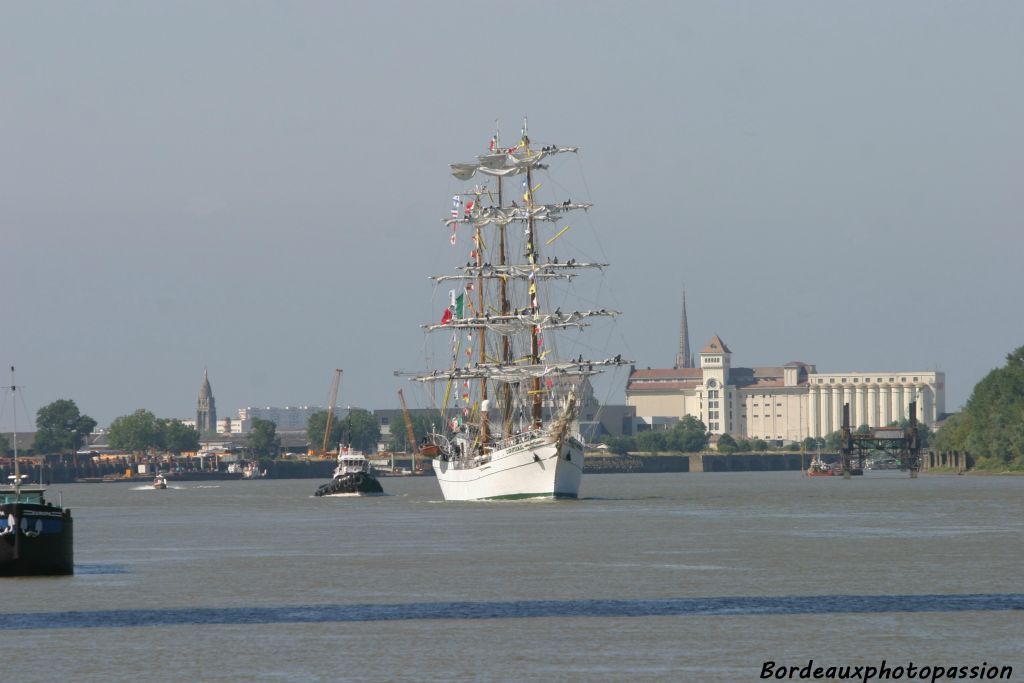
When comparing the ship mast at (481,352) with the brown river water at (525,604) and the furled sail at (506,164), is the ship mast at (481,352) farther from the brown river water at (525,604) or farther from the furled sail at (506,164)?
the brown river water at (525,604)

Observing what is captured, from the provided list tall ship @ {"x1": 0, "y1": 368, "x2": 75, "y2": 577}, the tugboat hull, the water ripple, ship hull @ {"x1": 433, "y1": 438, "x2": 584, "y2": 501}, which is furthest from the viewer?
the tugboat hull

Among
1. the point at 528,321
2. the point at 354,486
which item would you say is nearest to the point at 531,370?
the point at 528,321

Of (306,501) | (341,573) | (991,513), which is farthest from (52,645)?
(306,501)

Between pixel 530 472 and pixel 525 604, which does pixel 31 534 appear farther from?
pixel 530 472

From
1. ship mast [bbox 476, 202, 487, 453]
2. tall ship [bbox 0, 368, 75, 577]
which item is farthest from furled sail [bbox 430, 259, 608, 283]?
tall ship [bbox 0, 368, 75, 577]

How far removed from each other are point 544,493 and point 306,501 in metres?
44.8

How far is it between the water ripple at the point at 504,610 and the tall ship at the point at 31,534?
8.54 metres

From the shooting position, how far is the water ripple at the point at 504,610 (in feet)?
178

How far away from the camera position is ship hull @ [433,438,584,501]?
145875 millimetres

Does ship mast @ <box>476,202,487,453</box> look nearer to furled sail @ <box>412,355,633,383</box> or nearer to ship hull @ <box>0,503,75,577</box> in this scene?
furled sail @ <box>412,355,633,383</box>

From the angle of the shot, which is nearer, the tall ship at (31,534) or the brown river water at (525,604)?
the brown river water at (525,604)

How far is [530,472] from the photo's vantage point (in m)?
148

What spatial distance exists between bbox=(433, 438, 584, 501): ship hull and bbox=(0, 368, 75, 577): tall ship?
3122 inches

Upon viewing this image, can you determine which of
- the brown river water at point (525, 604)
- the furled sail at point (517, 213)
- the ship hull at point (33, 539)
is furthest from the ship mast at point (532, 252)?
the ship hull at point (33, 539)
